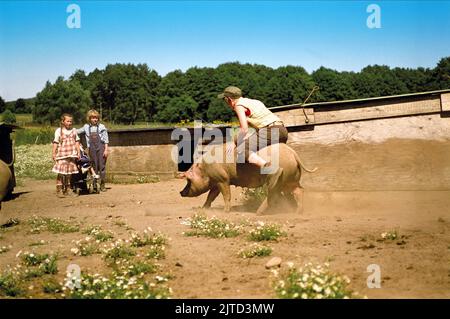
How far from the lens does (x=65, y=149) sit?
11.9 metres

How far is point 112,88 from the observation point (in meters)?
108

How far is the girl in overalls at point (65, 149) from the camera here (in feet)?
38.9

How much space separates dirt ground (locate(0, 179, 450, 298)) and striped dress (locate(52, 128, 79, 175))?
4.36 feet

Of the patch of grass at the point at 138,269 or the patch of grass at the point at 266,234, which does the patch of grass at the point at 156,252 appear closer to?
the patch of grass at the point at 138,269

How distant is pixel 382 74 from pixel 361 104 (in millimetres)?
114615

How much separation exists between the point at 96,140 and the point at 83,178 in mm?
1241

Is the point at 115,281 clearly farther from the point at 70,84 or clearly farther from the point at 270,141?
the point at 70,84

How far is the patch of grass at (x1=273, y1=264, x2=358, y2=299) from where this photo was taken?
12.2 feet

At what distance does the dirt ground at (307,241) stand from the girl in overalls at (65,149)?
→ 135 cm

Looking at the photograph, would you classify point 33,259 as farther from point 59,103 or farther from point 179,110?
point 179,110

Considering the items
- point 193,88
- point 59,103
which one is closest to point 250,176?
point 59,103

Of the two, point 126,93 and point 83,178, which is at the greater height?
point 126,93

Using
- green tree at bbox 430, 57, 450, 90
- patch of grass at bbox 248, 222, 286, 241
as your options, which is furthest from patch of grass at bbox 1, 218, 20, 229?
green tree at bbox 430, 57, 450, 90

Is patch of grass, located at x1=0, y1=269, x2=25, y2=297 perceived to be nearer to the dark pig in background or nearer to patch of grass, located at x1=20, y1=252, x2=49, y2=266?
patch of grass, located at x1=20, y1=252, x2=49, y2=266
